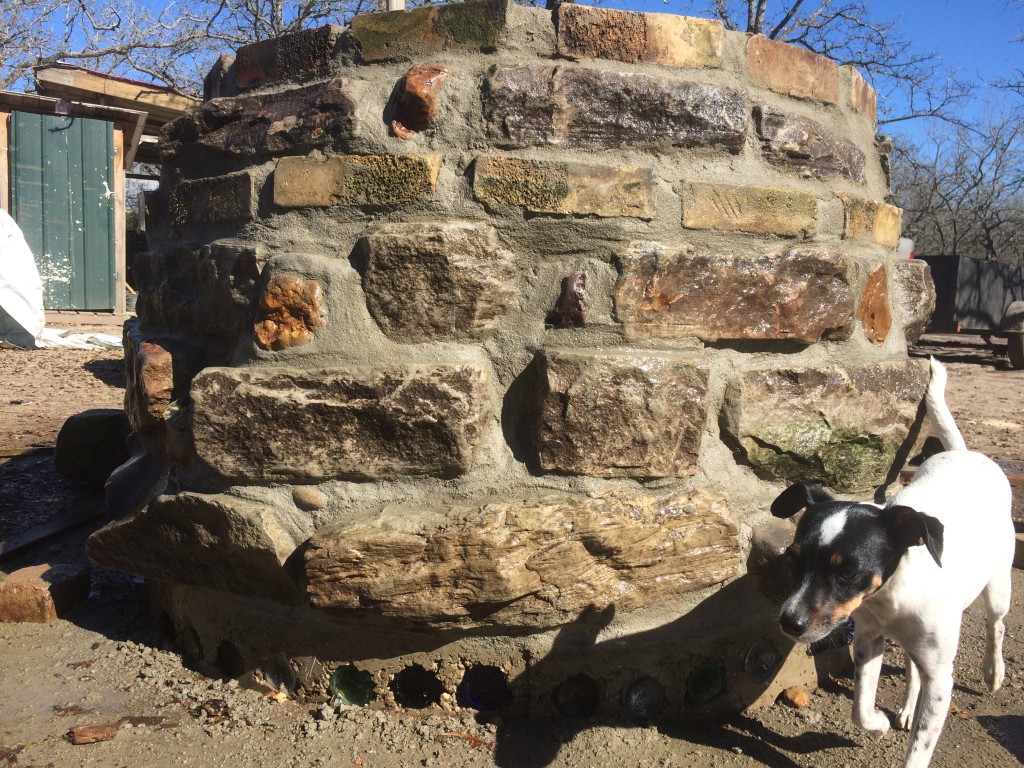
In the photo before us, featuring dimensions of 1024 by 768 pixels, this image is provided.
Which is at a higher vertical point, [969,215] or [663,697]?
[969,215]

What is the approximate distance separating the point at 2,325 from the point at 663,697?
7440 mm

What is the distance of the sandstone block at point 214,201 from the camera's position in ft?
7.09

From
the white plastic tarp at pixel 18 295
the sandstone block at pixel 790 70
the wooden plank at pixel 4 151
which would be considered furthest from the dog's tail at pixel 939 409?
the wooden plank at pixel 4 151

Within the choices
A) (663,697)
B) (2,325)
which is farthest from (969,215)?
(663,697)

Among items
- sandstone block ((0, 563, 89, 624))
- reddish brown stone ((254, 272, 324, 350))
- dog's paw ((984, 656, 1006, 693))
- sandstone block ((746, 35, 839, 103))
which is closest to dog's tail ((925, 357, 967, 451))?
dog's paw ((984, 656, 1006, 693))

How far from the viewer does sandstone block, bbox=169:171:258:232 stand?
216 centimetres

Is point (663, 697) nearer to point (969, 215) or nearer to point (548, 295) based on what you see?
point (548, 295)

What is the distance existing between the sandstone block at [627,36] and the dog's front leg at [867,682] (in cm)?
149

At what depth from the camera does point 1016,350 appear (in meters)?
11.4

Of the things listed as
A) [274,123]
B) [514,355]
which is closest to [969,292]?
[514,355]

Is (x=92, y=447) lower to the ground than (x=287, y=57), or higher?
lower

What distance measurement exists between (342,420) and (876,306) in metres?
1.46

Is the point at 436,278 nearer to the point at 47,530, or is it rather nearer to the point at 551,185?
the point at 551,185

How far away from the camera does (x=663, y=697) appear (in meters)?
2.20
